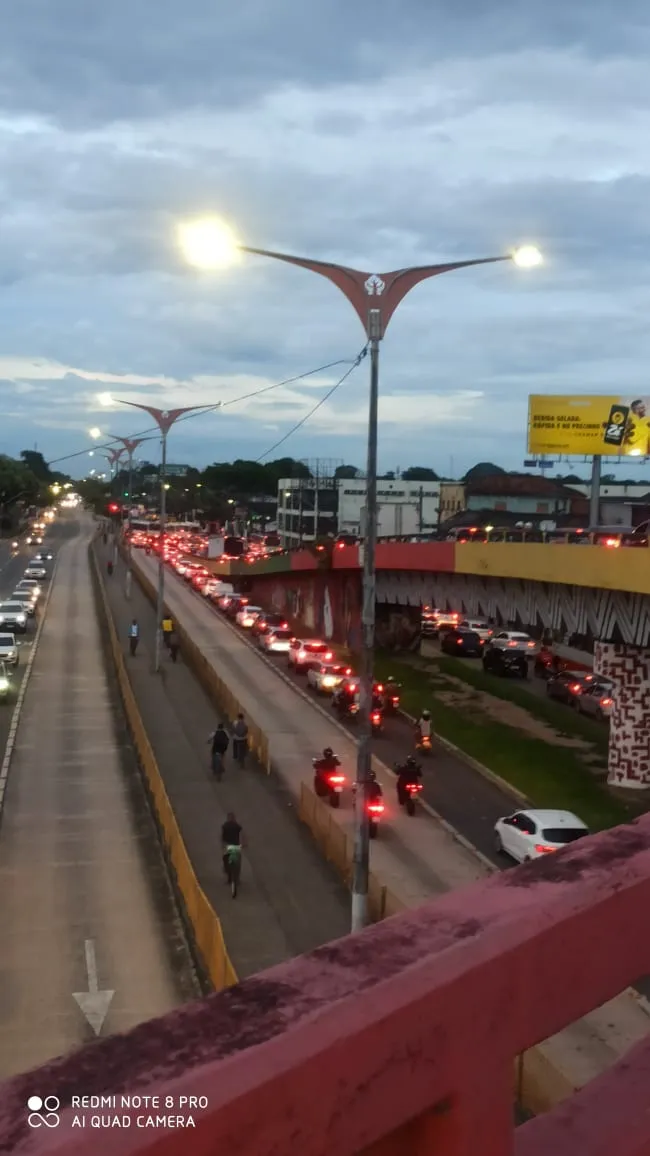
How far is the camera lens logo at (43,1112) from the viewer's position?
190cm

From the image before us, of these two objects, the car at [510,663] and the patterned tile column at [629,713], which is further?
the car at [510,663]

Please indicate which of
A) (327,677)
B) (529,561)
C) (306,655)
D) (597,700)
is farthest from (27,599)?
(529,561)

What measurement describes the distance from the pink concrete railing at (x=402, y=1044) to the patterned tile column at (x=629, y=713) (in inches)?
1079

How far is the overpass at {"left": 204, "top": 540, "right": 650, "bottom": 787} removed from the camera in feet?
88.3

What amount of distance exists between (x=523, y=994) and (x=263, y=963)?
1512cm

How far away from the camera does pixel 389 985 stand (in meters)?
2.32

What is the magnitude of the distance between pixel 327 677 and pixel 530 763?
39.6 feet

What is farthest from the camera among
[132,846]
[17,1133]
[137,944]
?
[132,846]

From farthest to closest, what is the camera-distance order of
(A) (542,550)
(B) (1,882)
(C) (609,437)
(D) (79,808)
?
(C) (609,437), (A) (542,550), (D) (79,808), (B) (1,882)

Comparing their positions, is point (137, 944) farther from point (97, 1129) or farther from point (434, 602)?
point (434, 602)

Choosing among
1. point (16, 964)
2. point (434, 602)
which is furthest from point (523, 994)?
point (434, 602)

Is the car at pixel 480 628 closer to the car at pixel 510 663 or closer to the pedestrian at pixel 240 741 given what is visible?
the car at pixel 510 663

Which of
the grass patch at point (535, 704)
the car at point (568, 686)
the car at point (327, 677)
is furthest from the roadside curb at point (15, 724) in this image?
the car at point (568, 686)

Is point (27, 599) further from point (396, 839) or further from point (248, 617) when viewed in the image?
point (396, 839)
